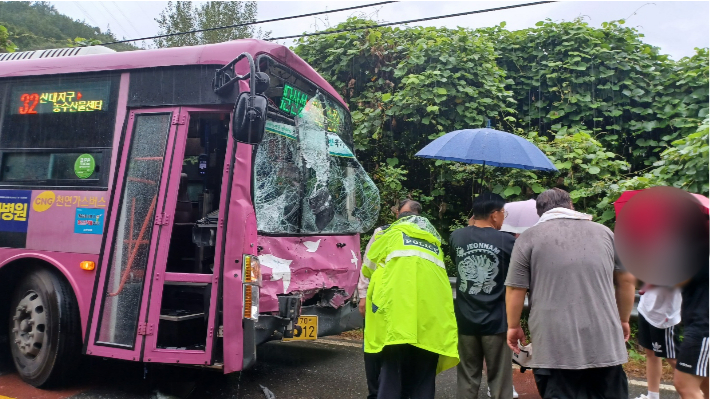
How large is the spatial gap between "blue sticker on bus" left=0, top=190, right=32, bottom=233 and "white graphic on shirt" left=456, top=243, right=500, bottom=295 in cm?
392

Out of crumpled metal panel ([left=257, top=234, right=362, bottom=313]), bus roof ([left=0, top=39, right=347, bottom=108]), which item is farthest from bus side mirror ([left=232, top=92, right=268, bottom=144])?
crumpled metal panel ([left=257, top=234, right=362, bottom=313])

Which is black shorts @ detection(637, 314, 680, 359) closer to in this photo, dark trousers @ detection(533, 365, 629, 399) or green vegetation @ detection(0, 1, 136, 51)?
dark trousers @ detection(533, 365, 629, 399)

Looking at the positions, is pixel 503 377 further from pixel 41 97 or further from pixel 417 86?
pixel 417 86

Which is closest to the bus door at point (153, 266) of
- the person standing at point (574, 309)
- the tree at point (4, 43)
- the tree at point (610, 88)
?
the person standing at point (574, 309)

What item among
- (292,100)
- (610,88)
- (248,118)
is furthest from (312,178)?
(610,88)

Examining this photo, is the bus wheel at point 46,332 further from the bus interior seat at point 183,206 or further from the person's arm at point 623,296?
the person's arm at point 623,296

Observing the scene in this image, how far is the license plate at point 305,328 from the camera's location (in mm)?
4605

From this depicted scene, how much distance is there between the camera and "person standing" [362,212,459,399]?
327 cm

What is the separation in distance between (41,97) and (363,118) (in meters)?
5.16

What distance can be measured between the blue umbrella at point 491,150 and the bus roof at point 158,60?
1.51 metres

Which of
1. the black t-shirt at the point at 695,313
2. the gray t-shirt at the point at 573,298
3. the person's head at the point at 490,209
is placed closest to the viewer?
the black t-shirt at the point at 695,313

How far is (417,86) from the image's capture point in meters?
8.46

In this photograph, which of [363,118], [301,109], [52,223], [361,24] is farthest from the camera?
[361,24]

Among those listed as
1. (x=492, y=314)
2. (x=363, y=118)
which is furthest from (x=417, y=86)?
(x=492, y=314)
